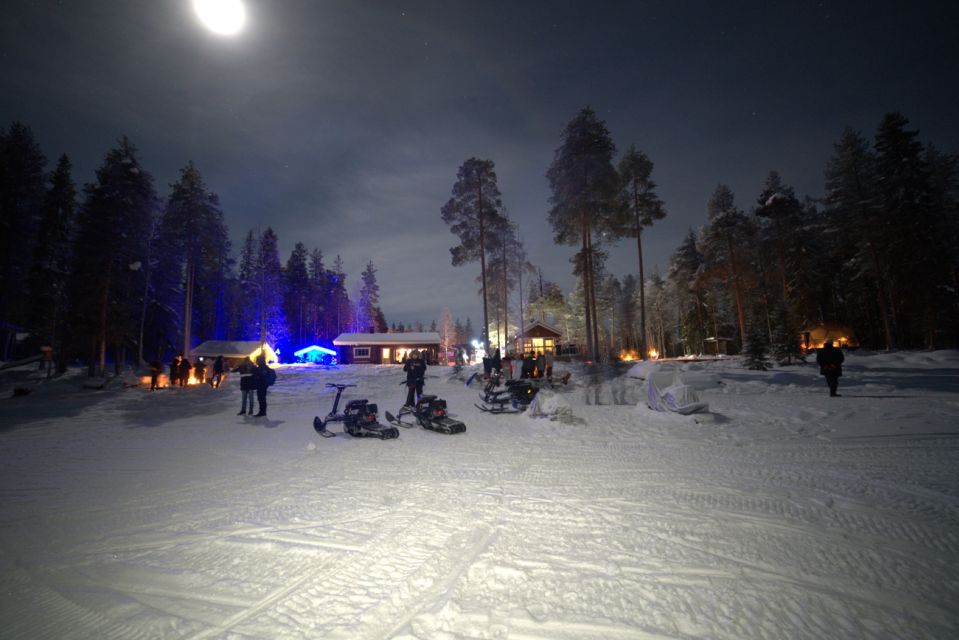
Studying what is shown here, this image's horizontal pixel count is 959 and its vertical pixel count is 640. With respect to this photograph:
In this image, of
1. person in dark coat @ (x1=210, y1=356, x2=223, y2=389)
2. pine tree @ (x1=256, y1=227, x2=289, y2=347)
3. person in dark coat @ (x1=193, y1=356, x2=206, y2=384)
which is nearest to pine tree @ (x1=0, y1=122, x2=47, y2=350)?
pine tree @ (x1=256, y1=227, x2=289, y2=347)

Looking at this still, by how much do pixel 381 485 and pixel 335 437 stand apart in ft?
13.5

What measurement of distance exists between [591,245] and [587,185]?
3.77 meters

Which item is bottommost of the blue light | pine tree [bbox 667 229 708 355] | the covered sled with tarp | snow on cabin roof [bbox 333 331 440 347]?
the covered sled with tarp

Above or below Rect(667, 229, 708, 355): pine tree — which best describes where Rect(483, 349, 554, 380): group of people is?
below

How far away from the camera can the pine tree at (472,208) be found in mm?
26672

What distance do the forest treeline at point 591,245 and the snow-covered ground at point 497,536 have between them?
1664 centimetres

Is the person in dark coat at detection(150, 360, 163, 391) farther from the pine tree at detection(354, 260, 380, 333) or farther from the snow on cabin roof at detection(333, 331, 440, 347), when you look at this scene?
the pine tree at detection(354, 260, 380, 333)

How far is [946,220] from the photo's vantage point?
2720 centimetres

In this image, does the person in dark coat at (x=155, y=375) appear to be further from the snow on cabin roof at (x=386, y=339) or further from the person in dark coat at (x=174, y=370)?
the snow on cabin roof at (x=386, y=339)

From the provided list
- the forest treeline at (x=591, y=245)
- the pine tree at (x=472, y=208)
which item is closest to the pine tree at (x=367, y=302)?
the forest treeline at (x=591, y=245)

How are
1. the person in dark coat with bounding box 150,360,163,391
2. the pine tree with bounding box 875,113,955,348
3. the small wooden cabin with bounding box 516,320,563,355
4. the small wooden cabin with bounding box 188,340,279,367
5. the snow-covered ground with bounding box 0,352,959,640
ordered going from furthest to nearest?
the small wooden cabin with bounding box 188,340,279,367, the small wooden cabin with bounding box 516,320,563,355, the pine tree with bounding box 875,113,955,348, the person in dark coat with bounding box 150,360,163,391, the snow-covered ground with bounding box 0,352,959,640

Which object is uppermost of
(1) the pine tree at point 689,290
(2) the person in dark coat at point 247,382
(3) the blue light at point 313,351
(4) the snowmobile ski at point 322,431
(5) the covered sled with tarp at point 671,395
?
(1) the pine tree at point 689,290

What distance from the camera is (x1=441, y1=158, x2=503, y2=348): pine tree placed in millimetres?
26672

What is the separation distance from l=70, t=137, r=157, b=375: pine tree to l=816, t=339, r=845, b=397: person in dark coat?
36.7 metres
